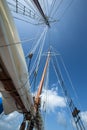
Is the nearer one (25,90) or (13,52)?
(13,52)

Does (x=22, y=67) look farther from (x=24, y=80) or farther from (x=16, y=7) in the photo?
(x=16, y=7)

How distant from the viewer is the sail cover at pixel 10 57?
16.6 feet

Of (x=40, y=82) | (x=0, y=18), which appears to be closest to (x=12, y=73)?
(x=0, y=18)

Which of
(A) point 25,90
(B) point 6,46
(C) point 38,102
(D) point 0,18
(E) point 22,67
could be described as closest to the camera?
(D) point 0,18

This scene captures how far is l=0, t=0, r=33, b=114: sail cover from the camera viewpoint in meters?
5.06

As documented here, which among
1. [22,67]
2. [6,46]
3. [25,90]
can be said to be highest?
[6,46]

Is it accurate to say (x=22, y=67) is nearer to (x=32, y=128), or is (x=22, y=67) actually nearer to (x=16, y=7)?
(x=16, y=7)

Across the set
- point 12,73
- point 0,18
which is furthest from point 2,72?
point 0,18

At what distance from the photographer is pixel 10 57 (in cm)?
543

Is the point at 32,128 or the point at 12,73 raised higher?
the point at 12,73

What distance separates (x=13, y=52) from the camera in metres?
A: 6.03

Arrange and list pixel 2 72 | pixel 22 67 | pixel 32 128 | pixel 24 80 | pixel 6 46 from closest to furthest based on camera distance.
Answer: pixel 6 46
pixel 2 72
pixel 22 67
pixel 24 80
pixel 32 128

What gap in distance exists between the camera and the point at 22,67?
22.5 ft

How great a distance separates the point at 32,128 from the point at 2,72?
8248 millimetres
